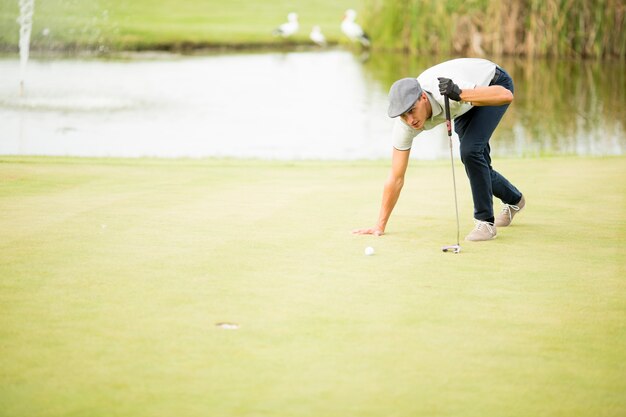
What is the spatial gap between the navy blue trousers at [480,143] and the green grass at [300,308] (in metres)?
0.28

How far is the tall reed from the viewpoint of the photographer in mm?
24375

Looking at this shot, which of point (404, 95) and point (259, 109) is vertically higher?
point (404, 95)

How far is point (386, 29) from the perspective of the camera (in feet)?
93.6

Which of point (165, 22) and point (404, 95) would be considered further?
point (165, 22)

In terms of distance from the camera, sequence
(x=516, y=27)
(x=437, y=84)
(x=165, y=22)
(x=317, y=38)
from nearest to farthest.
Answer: (x=437, y=84), (x=516, y=27), (x=317, y=38), (x=165, y=22)

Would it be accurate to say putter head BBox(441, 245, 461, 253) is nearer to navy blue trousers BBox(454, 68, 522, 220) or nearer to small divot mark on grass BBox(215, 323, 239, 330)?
navy blue trousers BBox(454, 68, 522, 220)

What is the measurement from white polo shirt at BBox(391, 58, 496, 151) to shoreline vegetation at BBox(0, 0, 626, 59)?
18588 mm

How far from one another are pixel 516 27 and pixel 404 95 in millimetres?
20461

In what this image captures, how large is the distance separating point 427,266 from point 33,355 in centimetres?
233

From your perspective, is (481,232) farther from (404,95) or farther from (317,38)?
(317,38)

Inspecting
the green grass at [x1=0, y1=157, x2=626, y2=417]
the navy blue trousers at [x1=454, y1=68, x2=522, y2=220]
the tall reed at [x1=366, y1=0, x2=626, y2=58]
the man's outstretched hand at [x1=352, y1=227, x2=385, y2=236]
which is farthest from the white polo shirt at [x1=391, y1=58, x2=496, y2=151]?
the tall reed at [x1=366, y1=0, x2=626, y2=58]

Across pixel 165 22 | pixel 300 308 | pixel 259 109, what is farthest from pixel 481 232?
pixel 165 22

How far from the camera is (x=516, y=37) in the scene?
25.5 metres

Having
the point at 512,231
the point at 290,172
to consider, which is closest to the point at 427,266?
the point at 512,231
